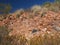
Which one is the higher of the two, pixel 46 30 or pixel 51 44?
pixel 46 30

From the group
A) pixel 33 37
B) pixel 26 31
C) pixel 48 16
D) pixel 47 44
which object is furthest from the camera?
pixel 48 16

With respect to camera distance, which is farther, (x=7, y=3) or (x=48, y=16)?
(x=48, y=16)

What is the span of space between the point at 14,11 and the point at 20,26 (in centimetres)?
59

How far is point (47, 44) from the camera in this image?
7.07 metres

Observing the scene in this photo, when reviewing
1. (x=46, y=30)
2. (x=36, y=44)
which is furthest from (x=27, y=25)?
(x=36, y=44)

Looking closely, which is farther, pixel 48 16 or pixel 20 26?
pixel 48 16

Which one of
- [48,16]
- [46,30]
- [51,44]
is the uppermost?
[48,16]

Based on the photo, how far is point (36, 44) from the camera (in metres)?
7.15

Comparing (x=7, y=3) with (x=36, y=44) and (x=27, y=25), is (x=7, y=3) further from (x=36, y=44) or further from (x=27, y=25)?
(x=36, y=44)

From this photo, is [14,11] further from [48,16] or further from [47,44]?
[47,44]

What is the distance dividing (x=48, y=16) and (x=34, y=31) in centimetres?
128

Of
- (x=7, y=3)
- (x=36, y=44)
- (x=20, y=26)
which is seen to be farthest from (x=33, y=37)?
(x=7, y=3)

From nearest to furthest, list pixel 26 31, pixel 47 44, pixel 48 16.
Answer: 1. pixel 47 44
2. pixel 26 31
3. pixel 48 16

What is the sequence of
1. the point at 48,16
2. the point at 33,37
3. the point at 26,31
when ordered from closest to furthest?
the point at 33,37 → the point at 26,31 → the point at 48,16
